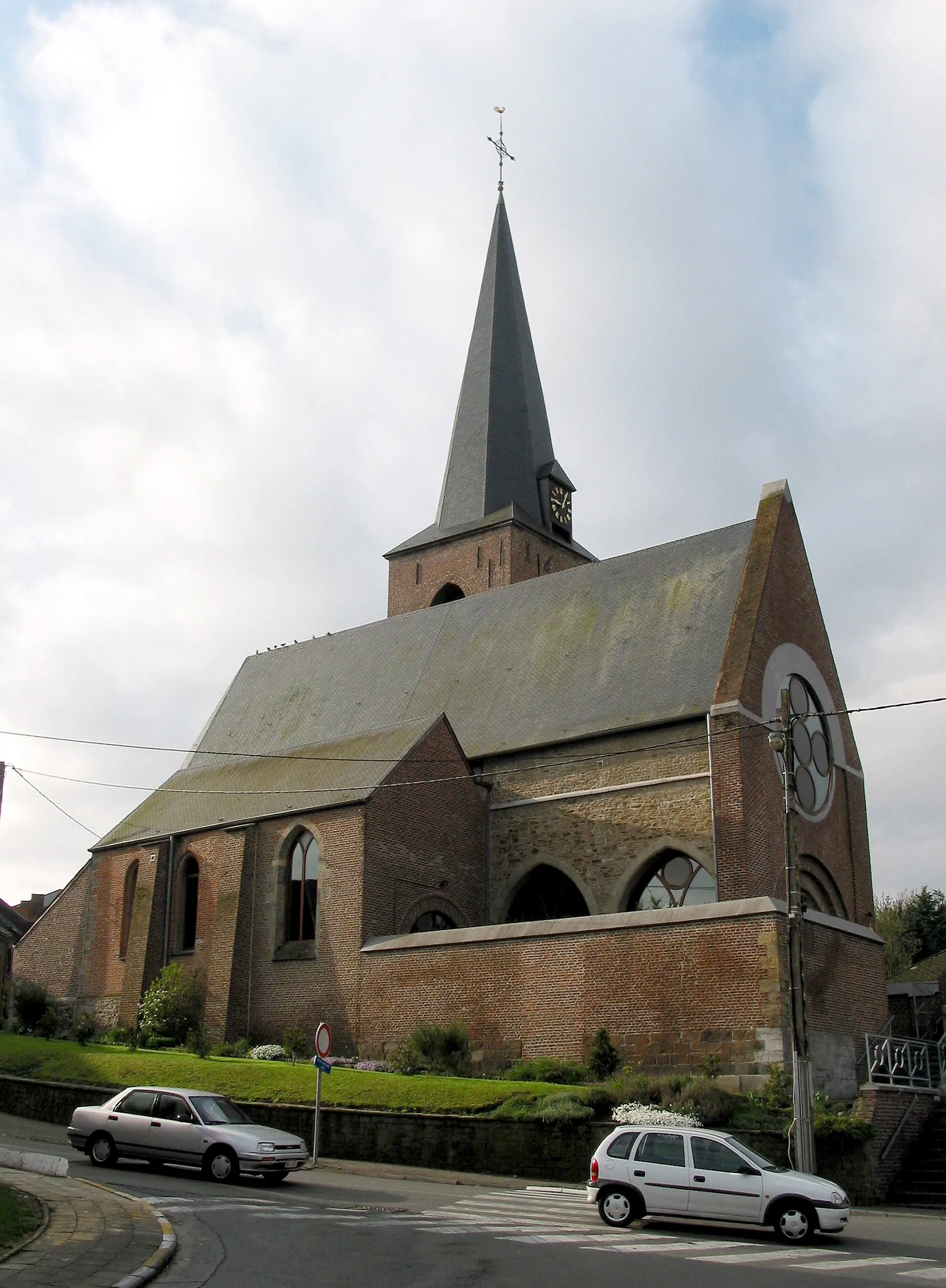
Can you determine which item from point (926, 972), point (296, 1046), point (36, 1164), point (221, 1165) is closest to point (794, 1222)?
point (221, 1165)

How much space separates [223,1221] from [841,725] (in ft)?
67.3

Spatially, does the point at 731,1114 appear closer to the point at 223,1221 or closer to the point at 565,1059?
the point at 565,1059

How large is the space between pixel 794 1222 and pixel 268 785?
20.3m

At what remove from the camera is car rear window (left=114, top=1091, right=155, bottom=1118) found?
17.2 m

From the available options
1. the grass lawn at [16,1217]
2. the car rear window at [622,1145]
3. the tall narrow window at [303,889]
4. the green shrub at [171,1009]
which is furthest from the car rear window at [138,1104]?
the green shrub at [171,1009]

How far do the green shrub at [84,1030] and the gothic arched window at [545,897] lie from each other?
939cm

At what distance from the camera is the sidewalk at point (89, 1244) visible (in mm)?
8945

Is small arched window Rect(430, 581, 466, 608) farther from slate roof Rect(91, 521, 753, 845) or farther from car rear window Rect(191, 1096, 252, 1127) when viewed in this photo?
car rear window Rect(191, 1096, 252, 1127)

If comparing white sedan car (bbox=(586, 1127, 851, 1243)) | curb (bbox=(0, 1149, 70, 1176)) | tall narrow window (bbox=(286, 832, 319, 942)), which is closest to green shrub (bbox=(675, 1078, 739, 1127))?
white sedan car (bbox=(586, 1127, 851, 1243))

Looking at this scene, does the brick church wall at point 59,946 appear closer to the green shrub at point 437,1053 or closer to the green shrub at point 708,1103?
the green shrub at point 437,1053

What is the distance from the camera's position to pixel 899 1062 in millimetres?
22109

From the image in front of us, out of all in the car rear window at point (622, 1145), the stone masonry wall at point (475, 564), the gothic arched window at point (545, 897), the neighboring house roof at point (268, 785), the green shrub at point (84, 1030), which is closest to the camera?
the car rear window at point (622, 1145)

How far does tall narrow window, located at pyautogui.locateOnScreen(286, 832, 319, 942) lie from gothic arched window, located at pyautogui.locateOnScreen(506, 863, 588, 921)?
172 inches

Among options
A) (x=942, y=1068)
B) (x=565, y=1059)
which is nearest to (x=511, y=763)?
(x=565, y=1059)
